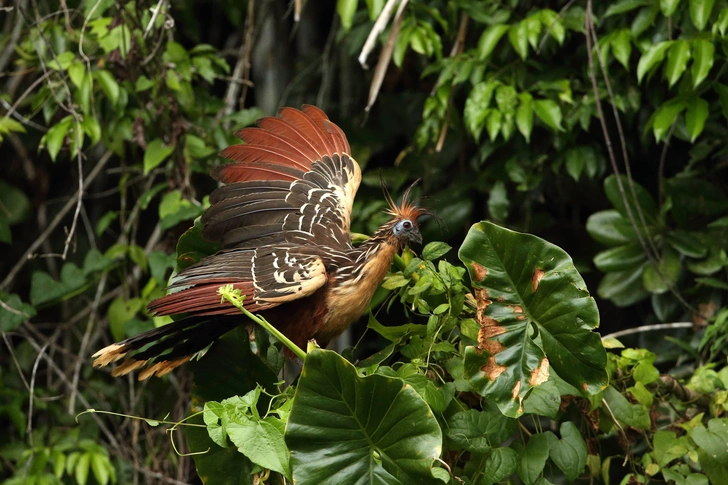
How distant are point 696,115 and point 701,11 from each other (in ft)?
0.92

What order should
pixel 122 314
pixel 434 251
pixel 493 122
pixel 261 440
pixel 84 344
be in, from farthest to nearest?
pixel 84 344
pixel 122 314
pixel 493 122
pixel 434 251
pixel 261 440

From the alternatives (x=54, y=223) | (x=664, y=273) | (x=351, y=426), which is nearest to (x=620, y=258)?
(x=664, y=273)

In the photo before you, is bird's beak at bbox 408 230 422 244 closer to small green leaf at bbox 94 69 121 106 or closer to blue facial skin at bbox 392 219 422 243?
blue facial skin at bbox 392 219 422 243

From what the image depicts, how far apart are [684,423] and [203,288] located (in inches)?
41.8

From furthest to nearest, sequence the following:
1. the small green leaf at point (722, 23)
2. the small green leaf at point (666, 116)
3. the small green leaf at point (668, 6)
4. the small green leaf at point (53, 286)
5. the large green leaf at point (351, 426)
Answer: the small green leaf at point (53, 286), the small green leaf at point (666, 116), the small green leaf at point (668, 6), the small green leaf at point (722, 23), the large green leaf at point (351, 426)

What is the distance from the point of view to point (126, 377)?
337 cm

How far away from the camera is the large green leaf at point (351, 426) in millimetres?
1385

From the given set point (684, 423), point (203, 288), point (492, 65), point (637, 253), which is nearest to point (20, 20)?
point (492, 65)

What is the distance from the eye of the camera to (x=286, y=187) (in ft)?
6.37

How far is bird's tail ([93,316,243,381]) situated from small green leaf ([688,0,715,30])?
140cm

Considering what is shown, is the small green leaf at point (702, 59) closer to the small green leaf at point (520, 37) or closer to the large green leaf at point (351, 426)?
the small green leaf at point (520, 37)

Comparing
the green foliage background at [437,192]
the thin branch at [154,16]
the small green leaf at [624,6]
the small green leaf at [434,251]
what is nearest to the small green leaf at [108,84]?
the green foliage background at [437,192]

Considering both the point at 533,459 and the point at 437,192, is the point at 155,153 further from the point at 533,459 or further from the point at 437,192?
the point at 533,459

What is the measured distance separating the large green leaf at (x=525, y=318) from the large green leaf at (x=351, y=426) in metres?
0.16
